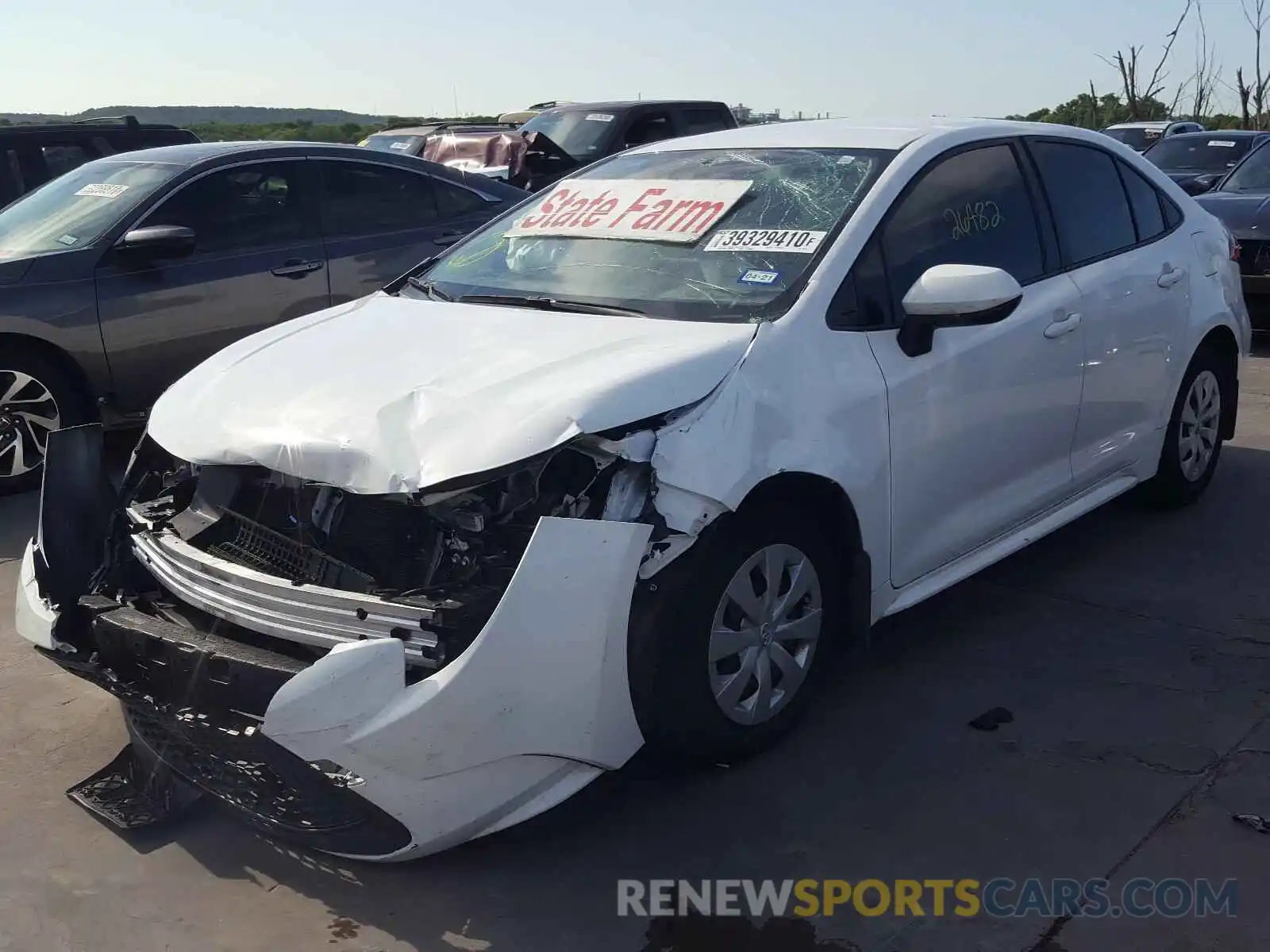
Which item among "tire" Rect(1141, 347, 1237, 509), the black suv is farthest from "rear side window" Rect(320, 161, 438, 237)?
"tire" Rect(1141, 347, 1237, 509)

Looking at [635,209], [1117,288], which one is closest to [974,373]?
[1117,288]

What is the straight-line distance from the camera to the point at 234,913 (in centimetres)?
287

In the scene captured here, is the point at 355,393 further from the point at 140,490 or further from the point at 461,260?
the point at 461,260

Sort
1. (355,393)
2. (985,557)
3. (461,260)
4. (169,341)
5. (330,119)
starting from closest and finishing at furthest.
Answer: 1. (355,393)
2. (985,557)
3. (461,260)
4. (169,341)
5. (330,119)

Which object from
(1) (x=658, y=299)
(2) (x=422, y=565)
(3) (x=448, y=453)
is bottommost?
(2) (x=422, y=565)

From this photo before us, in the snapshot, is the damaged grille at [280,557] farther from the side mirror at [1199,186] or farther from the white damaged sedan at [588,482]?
the side mirror at [1199,186]

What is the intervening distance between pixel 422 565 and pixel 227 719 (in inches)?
21.5

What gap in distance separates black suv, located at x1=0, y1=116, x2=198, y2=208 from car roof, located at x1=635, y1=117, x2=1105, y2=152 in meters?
5.40

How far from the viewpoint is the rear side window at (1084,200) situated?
4410 mm

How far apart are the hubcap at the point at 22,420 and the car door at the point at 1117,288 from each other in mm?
4584

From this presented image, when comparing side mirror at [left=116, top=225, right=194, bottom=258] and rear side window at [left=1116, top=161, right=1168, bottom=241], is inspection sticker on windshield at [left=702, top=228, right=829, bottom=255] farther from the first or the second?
side mirror at [left=116, top=225, right=194, bottom=258]

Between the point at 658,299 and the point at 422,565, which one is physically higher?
the point at 658,299

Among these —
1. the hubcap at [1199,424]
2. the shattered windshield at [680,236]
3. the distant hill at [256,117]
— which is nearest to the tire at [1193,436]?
the hubcap at [1199,424]

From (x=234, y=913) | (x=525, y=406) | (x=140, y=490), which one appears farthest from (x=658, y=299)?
(x=234, y=913)
